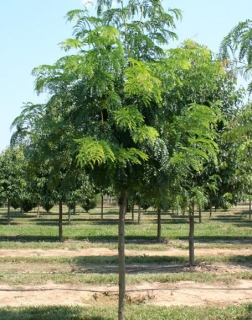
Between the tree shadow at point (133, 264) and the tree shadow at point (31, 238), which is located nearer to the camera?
the tree shadow at point (133, 264)

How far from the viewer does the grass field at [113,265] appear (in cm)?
835

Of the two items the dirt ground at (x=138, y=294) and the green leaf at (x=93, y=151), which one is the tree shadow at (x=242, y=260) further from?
the green leaf at (x=93, y=151)

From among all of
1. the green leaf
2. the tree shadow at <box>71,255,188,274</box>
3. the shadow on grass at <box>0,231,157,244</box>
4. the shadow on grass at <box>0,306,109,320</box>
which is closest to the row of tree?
the green leaf

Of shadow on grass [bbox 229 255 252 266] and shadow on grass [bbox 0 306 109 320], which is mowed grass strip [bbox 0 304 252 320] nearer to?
shadow on grass [bbox 0 306 109 320]

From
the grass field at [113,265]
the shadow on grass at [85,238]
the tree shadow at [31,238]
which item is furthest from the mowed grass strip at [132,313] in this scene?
the tree shadow at [31,238]

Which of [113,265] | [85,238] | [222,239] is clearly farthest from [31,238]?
[222,239]

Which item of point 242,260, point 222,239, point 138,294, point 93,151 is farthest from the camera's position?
point 222,239

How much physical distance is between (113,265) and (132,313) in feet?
23.0

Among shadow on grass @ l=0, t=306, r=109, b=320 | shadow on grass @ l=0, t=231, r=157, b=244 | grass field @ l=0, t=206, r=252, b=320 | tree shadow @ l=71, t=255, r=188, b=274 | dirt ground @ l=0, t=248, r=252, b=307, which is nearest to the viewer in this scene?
shadow on grass @ l=0, t=306, r=109, b=320

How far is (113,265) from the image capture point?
15180 millimetres

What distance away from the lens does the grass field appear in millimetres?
8352

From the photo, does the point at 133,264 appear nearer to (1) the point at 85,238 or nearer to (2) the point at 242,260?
(2) the point at 242,260

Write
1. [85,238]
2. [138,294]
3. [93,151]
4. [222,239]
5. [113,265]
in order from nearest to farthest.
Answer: [93,151] < [138,294] < [113,265] < [85,238] < [222,239]

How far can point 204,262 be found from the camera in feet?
50.8
